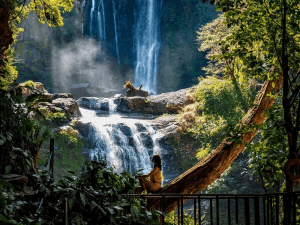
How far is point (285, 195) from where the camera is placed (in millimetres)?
3225

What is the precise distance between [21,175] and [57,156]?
16061mm

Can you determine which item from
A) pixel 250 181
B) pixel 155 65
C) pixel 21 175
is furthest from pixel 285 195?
pixel 155 65

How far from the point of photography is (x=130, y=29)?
42531 mm

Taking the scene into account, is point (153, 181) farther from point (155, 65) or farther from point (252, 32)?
point (155, 65)

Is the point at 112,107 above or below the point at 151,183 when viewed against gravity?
above

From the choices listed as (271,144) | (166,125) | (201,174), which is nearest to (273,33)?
(271,144)

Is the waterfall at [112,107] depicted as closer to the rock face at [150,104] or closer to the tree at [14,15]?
the rock face at [150,104]

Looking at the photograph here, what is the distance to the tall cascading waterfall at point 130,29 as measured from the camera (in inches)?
1608

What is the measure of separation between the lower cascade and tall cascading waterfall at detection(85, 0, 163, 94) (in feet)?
67.0

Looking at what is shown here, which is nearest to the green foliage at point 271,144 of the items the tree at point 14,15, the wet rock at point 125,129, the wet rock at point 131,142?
the tree at point 14,15

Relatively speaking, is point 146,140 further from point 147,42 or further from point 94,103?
point 147,42

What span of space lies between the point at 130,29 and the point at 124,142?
1065 inches

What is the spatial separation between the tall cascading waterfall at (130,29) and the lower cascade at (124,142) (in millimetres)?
20412

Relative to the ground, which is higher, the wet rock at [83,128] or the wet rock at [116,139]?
the wet rock at [83,128]
